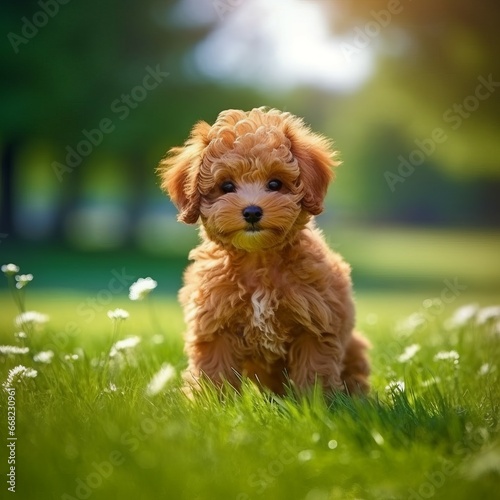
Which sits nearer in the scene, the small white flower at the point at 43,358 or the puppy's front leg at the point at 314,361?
the puppy's front leg at the point at 314,361

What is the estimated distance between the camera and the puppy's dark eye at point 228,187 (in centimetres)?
449

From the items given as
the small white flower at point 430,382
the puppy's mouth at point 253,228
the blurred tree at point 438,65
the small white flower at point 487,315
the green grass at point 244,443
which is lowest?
the green grass at point 244,443

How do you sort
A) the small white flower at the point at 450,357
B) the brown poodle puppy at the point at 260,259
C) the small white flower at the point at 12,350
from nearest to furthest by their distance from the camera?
the brown poodle puppy at the point at 260,259 < the small white flower at the point at 12,350 < the small white flower at the point at 450,357

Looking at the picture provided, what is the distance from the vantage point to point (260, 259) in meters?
4.56

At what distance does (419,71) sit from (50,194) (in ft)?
33.4

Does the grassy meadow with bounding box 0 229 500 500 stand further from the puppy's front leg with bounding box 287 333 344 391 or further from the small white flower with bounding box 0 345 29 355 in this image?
the puppy's front leg with bounding box 287 333 344 391

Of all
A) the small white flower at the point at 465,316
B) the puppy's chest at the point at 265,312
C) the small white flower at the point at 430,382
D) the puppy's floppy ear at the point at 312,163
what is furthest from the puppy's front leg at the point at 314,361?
the small white flower at the point at 465,316

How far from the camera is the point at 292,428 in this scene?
369 centimetres

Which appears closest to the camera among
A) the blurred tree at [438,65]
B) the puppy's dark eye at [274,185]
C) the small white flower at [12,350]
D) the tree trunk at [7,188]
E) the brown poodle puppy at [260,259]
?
the brown poodle puppy at [260,259]

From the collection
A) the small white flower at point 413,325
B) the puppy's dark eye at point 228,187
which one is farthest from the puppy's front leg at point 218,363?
the small white flower at point 413,325

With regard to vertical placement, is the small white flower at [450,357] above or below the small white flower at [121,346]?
below

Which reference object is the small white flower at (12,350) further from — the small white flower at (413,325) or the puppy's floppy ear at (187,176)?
the small white flower at (413,325)

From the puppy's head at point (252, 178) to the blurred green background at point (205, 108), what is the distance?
9.15 ft

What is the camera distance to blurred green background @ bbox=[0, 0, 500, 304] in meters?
10.6
